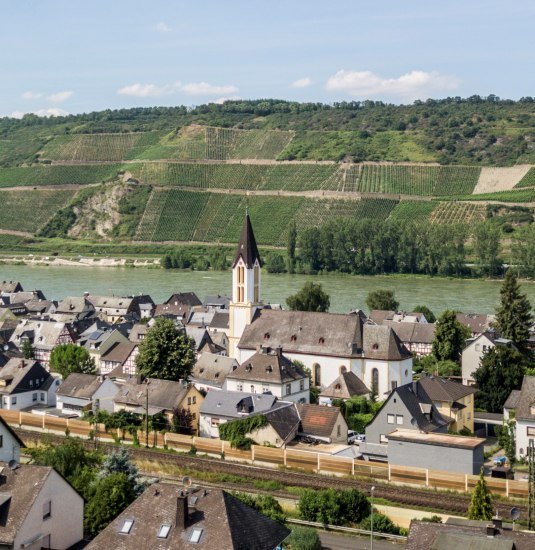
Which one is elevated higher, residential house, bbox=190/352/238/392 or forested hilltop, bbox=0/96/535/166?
forested hilltop, bbox=0/96/535/166

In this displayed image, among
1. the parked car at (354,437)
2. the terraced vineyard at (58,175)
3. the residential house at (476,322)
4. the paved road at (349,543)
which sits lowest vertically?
the paved road at (349,543)

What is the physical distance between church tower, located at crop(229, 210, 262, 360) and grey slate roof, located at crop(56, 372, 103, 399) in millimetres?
8718

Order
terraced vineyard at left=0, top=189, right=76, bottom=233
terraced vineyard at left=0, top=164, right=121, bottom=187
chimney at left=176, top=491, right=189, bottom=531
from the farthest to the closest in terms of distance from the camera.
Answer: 1. terraced vineyard at left=0, top=164, right=121, bottom=187
2. terraced vineyard at left=0, top=189, right=76, bottom=233
3. chimney at left=176, top=491, right=189, bottom=531

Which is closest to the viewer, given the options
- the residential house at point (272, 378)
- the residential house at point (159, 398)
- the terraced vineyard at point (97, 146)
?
the residential house at point (159, 398)

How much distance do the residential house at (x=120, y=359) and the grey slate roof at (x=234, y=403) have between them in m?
9.30

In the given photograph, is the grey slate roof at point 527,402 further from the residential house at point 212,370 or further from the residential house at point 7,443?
the residential house at point 7,443

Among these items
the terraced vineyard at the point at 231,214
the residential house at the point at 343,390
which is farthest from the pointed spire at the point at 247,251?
the terraced vineyard at the point at 231,214

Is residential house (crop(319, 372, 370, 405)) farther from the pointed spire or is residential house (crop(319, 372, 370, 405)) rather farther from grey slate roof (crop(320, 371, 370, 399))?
the pointed spire

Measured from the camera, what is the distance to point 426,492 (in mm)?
30266

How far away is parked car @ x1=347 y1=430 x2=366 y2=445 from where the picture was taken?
36.4m

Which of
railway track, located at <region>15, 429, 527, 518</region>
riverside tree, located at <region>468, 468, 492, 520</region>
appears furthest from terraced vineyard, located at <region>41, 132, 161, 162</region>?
riverside tree, located at <region>468, 468, 492, 520</region>

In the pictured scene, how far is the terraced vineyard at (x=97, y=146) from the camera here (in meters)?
182

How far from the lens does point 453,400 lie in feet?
124

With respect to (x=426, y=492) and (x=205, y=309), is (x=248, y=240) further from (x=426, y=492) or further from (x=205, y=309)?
(x=426, y=492)
